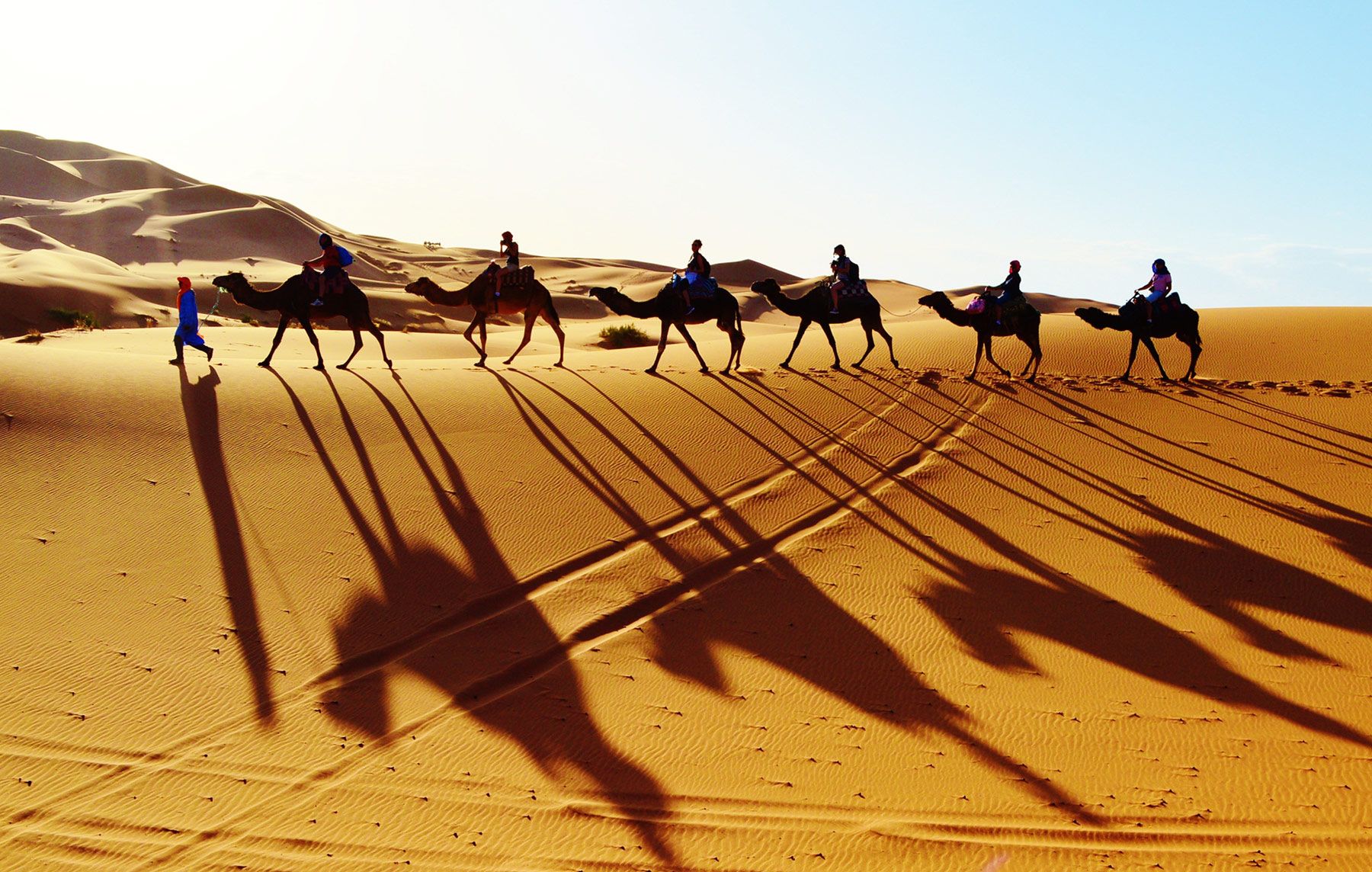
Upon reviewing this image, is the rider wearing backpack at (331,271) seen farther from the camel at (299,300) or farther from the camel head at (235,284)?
the camel head at (235,284)

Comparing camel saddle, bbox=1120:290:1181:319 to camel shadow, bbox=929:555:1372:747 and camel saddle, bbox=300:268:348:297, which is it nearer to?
camel shadow, bbox=929:555:1372:747

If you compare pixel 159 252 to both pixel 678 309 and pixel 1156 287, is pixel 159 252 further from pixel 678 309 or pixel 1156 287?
pixel 1156 287

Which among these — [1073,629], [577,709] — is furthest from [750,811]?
[1073,629]

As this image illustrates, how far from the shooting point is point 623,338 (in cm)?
3069

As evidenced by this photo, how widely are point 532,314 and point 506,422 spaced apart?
547cm

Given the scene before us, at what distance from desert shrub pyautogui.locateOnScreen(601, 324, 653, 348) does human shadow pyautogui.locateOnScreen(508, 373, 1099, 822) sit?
19.8 meters

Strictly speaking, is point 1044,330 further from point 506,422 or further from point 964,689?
point 964,689

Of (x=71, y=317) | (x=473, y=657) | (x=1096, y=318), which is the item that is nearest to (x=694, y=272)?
(x=1096, y=318)

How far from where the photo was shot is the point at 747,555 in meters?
9.95

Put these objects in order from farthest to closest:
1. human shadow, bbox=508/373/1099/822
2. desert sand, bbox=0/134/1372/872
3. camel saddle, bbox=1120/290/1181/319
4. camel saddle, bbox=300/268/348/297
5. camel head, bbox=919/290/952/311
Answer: camel head, bbox=919/290/952/311, camel saddle, bbox=1120/290/1181/319, camel saddle, bbox=300/268/348/297, human shadow, bbox=508/373/1099/822, desert sand, bbox=0/134/1372/872

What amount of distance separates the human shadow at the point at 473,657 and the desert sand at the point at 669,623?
3cm

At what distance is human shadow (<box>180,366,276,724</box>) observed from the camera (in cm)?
736

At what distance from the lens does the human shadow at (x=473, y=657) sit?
6344 millimetres

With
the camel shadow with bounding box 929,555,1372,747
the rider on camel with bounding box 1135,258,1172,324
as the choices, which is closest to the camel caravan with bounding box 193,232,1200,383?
the rider on camel with bounding box 1135,258,1172,324
